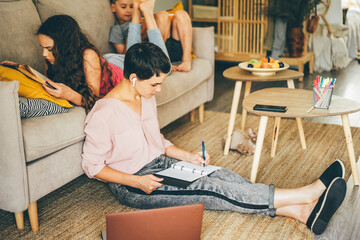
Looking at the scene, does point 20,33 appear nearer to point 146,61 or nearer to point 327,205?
point 146,61

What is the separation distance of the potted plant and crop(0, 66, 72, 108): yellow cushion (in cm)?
318

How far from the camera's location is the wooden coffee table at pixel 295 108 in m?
1.75

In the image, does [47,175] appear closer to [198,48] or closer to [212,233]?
[212,233]

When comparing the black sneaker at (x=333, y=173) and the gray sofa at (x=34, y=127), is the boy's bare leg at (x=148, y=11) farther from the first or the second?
the black sneaker at (x=333, y=173)

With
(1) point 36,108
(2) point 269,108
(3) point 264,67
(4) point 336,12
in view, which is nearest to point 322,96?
(2) point 269,108

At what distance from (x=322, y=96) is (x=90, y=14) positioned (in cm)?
144

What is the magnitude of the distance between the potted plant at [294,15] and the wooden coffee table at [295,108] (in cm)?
232

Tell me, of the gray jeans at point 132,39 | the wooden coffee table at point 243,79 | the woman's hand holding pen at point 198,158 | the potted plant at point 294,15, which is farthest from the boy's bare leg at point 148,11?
the potted plant at point 294,15

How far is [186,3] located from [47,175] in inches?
155

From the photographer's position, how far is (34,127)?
1.51 m

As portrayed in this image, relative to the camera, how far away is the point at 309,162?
220 cm

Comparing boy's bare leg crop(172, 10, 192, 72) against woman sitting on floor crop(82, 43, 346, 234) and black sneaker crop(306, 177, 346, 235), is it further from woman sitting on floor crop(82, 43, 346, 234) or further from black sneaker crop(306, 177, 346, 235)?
black sneaker crop(306, 177, 346, 235)

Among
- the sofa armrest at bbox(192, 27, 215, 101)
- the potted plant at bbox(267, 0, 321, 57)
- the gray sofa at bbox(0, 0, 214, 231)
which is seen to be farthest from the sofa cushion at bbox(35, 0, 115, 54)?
the potted plant at bbox(267, 0, 321, 57)

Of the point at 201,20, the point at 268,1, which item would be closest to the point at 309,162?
the point at 268,1
